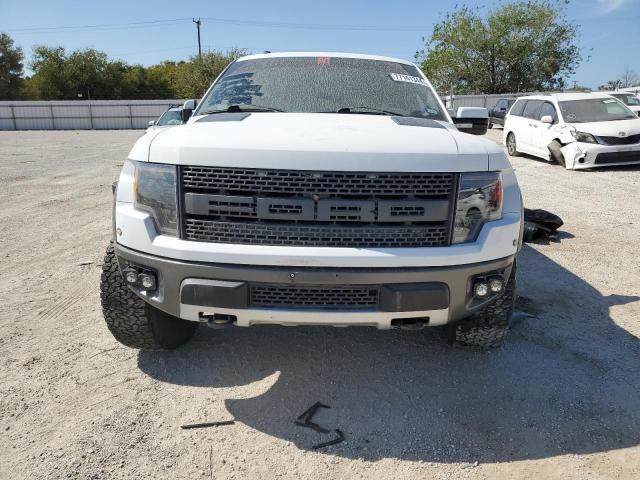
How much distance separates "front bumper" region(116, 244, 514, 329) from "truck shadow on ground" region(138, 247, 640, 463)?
21.9 inches

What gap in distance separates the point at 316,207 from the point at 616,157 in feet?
34.0

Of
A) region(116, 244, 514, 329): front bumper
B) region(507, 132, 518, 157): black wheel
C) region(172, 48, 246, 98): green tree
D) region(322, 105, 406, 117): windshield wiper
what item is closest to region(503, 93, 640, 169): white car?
region(507, 132, 518, 157): black wheel

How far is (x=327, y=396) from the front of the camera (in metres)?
2.75

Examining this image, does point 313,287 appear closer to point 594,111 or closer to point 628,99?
point 594,111

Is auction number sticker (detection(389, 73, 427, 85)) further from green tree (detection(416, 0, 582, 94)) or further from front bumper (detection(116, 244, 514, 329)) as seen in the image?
green tree (detection(416, 0, 582, 94))

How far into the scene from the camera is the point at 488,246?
94.2 inches

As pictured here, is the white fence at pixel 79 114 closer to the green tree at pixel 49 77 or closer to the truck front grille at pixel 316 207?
the green tree at pixel 49 77

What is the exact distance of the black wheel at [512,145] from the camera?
13341 millimetres

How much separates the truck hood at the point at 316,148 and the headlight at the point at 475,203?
0.06 meters

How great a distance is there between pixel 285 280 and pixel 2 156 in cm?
1704

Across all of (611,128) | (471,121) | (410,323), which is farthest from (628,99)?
(410,323)

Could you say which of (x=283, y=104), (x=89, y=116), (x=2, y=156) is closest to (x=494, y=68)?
(x=89, y=116)

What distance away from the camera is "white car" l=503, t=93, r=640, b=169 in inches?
411

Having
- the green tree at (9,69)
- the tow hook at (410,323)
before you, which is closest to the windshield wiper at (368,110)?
the tow hook at (410,323)
